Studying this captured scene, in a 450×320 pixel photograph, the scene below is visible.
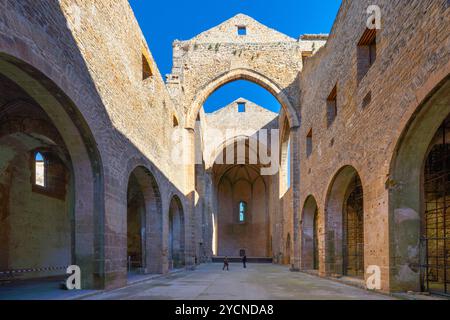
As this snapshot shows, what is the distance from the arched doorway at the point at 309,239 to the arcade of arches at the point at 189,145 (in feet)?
0.15

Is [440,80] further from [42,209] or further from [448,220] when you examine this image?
[42,209]

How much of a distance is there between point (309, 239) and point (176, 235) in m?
6.38

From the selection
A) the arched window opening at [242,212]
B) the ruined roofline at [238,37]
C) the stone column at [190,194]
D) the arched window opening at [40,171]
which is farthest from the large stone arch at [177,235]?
the arched window opening at [242,212]

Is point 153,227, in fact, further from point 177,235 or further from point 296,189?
point 296,189

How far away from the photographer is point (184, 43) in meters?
23.2

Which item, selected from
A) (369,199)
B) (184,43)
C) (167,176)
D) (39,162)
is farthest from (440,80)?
(184,43)

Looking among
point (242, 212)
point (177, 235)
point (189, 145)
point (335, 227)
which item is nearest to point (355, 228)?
point (335, 227)

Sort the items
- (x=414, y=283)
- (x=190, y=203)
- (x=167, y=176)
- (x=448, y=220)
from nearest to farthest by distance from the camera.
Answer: (x=414, y=283), (x=448, y=220), (x=167, y=176), (x=190, y=203)

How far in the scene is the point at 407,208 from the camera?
8086mm

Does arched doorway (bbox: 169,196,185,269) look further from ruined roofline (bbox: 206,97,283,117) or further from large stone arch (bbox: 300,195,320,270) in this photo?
ruined roofline (bbox: 206,97,283,117)

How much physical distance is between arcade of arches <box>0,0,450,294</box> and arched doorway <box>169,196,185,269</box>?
0.08 meters

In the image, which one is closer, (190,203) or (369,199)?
(369,199)

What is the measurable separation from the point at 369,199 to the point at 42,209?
421 inches

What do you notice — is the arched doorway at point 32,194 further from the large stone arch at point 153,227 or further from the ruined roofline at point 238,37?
the ruined roofline at point 238,37
